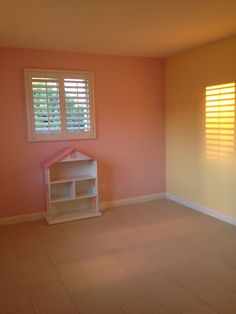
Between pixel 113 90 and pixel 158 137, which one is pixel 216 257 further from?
pixel 113 90

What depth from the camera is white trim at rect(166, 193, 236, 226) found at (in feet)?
13.1

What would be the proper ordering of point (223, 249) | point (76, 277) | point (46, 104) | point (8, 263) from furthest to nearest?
point (46, 104) → point (223, 249) → point (8, 263) → point (76, 277)

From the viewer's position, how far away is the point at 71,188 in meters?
4.38

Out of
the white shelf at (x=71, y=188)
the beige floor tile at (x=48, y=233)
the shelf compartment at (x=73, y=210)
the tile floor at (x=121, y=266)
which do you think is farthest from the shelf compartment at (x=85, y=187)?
the beige floor tile at (x=48, y=233)

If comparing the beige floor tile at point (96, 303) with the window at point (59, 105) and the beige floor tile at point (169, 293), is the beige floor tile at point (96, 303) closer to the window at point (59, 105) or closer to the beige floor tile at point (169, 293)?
the beige floor tile at point (169, 293)

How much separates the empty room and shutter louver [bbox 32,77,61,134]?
0.01 metres

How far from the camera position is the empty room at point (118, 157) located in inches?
103

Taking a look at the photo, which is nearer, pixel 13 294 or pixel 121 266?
pixel 13 294

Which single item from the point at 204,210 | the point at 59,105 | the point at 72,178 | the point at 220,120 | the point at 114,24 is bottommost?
the point at 204,210

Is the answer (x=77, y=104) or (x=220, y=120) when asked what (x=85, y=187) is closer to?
(x=77, y=104)

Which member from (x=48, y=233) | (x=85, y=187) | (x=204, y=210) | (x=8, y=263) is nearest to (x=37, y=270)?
(x=8, y=263)

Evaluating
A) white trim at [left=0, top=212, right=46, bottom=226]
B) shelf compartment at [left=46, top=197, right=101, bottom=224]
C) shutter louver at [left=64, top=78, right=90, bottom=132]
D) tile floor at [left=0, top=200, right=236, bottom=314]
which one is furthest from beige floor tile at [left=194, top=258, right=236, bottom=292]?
shutter louver at [left=64, top=78, right=90, bottom=132]

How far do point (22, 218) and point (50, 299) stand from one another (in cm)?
205

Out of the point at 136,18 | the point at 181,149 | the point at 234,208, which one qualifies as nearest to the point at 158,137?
the point at 181,149
